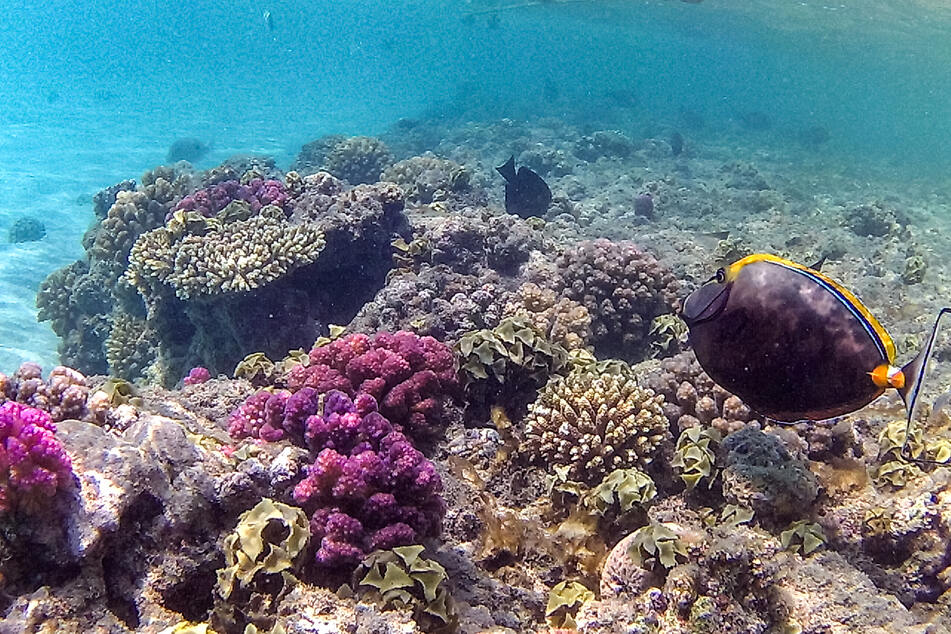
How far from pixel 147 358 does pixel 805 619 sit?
11.1 m

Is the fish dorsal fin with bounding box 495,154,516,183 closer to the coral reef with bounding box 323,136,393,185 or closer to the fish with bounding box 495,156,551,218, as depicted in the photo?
Answer: the fish with bounding box 495,156,551,218

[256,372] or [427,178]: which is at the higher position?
[256,372]

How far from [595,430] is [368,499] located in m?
1.87

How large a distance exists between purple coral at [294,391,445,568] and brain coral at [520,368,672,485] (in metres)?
1.14

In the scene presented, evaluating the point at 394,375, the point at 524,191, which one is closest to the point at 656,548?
the point at 394,375

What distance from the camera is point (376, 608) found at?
2.76 meters

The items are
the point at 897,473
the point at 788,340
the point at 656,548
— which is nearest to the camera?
the point at 788,340

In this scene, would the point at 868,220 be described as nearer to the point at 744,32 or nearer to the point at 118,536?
the point at 118,536

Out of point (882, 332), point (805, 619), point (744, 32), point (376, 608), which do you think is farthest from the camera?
point (744, 32)

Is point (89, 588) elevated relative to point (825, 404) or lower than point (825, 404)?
lower

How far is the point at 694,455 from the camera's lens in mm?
4043

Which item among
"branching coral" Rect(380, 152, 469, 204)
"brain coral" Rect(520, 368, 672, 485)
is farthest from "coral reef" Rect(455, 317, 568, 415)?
"branching coral" Rect(380, 152, 469, 204)

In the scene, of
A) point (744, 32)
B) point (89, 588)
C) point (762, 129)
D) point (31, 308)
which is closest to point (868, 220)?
point (89, 588)

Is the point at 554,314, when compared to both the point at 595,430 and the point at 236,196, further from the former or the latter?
the point at 236,196
